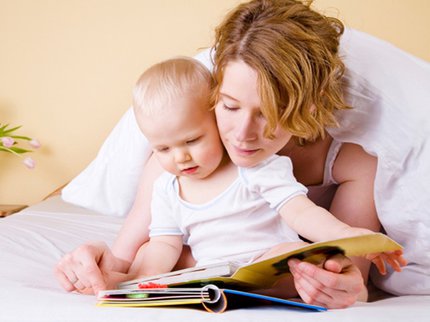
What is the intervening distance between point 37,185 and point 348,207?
7.11 ft

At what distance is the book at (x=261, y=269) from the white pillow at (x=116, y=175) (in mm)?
756

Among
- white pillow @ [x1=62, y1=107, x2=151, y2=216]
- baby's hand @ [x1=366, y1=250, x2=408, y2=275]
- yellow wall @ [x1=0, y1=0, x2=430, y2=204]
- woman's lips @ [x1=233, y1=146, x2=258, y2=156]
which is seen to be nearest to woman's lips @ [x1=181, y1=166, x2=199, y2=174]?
woman's lips @ [x1=233, y1=146, x2=258, y2=156]

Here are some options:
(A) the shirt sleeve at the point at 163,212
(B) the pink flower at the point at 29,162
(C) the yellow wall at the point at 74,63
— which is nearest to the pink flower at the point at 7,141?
(B) the pink flower at the point at 29,162

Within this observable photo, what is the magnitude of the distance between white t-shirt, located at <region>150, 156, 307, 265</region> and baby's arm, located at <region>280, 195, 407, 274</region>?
0.10 feet

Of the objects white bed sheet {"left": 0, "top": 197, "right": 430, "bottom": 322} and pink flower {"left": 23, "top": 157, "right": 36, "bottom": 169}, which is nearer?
white bed sheet {"left": 0, "top": 197, "right": 430, "bottom": 322}

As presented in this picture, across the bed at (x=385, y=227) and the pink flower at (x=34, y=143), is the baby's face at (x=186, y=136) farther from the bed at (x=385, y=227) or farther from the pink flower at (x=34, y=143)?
the pink flower at (x=34, y=143)

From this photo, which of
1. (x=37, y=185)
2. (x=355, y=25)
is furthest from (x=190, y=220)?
(x=37, y=185)

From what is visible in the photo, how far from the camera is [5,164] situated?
3.29 m

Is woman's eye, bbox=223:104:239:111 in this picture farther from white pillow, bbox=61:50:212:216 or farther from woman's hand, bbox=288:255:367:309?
white pillow, bbox=61:50:212:216

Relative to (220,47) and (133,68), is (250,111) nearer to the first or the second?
(220,47)

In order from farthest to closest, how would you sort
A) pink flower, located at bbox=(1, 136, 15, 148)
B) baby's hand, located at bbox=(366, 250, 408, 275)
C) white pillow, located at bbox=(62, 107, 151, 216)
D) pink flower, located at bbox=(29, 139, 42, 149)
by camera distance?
pink flower, located at bbox=(29, 139, 42, 149) → pink flower, located at bbox=(1, 136, 15, 148) → white pillow, located at bbox=(62, 107, 151, 216) → baby's hand, located at bbox=(366, 250, 408, 275)

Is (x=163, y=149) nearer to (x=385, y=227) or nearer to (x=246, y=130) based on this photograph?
(x=246, y=130)

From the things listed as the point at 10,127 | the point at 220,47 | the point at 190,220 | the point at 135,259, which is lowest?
the point at 10,127

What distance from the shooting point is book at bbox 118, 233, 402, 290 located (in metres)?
1.00
